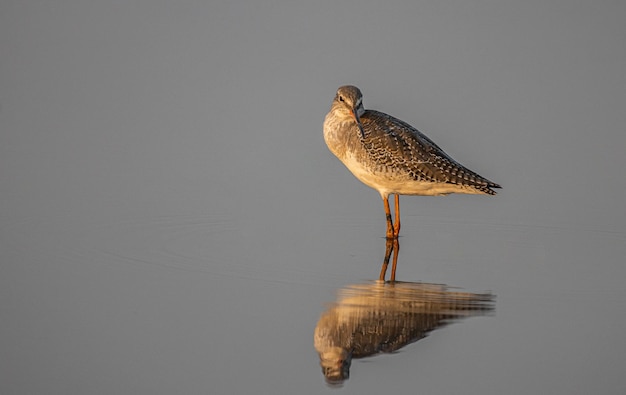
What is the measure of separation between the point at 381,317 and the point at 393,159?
11.7 ft

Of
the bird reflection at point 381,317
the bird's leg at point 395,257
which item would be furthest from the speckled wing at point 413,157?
the bird reflection at point 381,317

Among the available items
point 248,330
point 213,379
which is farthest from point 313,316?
point 213,379

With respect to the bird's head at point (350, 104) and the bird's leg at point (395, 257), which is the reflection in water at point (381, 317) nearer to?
the bird's leg at point (395, 257)

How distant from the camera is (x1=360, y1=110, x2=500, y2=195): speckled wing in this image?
1141 cm

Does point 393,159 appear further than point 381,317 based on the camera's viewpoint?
Yes

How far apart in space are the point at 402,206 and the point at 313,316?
16.6 ft

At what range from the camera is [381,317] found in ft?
26.9

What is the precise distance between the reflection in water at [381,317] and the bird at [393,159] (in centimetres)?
230

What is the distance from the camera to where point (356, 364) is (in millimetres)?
7375

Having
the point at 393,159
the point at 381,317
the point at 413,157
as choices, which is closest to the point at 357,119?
the point at 393,159

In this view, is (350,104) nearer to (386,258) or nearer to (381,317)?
(386,258)

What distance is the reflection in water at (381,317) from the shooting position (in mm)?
7559

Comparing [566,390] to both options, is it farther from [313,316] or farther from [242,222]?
[242,222]

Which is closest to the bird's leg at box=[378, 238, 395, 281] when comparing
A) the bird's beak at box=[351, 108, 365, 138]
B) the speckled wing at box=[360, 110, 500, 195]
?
the speckled wing at box=[360, 110, 500, 195]
